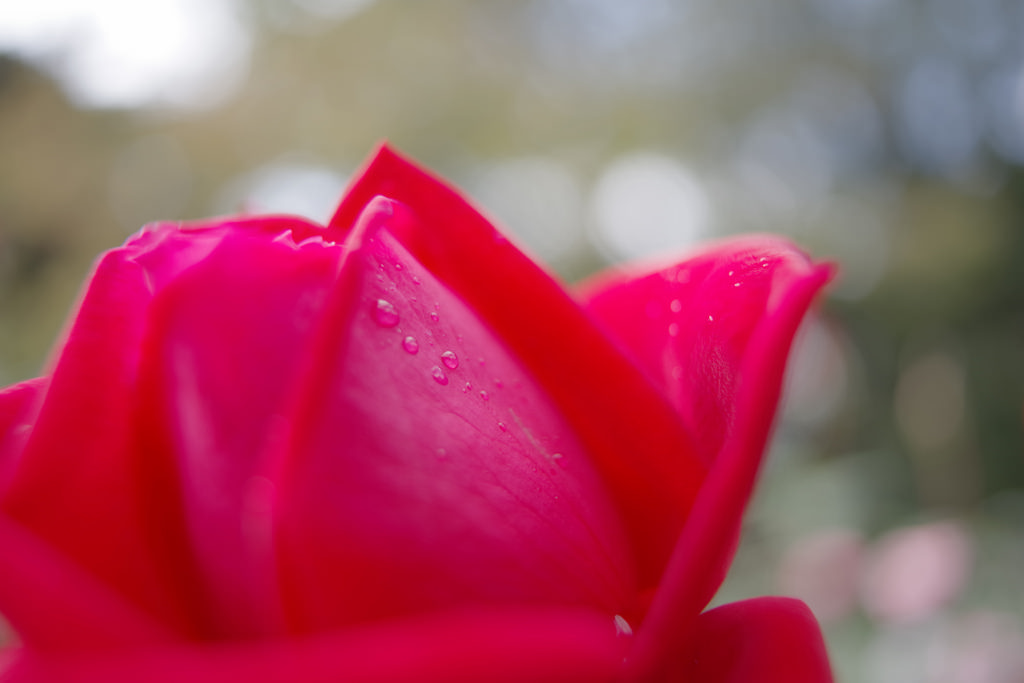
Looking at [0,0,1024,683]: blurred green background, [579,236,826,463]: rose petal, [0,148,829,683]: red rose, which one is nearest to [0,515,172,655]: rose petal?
[0,148,829,683]: red rose

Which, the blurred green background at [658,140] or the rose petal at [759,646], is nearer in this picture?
the rose petal at [759,646]

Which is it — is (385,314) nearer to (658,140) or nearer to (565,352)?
(565,352)

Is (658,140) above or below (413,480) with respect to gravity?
above

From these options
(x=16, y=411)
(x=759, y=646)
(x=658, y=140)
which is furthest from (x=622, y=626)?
(x=658, y=140)

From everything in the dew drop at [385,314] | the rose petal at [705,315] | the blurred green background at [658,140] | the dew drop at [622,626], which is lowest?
the dew drop at [622,626]

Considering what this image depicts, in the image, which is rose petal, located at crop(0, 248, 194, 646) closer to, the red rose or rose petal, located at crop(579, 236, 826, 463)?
the red rose

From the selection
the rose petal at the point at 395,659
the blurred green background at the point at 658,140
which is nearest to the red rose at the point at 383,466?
the rose petal at the point at 395,659

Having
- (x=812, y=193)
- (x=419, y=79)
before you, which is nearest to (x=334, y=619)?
(x=419, y=79)

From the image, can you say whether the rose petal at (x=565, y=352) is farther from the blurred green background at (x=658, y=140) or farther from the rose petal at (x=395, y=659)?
the blurred green background at (x=658, y=140)
